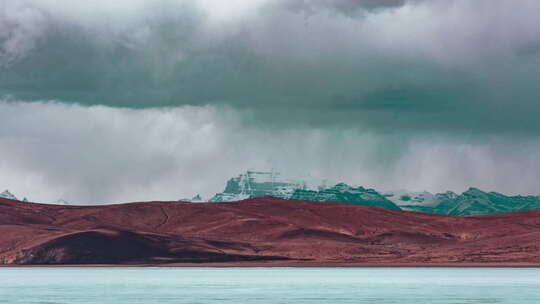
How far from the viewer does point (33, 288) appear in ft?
342

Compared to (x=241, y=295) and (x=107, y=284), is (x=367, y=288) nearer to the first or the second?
(x=241, y=295)

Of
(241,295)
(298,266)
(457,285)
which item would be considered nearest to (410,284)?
(457,285)

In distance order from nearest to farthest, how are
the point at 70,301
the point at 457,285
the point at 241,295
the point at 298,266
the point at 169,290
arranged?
the point at 70,301 → the point at 241,295 → the point at 169,290 → the point at 457,285 → the point at 298,266

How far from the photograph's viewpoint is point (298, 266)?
641ft

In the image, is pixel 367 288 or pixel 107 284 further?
pixel 107 284

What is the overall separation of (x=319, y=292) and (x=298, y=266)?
100641mm

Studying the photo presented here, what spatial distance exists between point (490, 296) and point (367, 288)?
17.7 meters

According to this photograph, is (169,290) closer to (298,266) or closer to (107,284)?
(107,284)

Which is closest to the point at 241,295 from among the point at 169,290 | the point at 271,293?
the point at 271,293

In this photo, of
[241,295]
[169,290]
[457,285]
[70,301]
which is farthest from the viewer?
[457,285]

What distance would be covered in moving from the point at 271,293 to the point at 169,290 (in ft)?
41.1

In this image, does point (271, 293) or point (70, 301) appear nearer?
point (70, 301)

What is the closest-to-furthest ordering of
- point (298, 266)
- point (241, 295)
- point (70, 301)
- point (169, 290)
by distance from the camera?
point (70, 301), point (241, 295), point (169, 290), point (298, 266)

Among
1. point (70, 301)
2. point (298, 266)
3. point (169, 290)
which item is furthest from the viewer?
point (298, 266)
